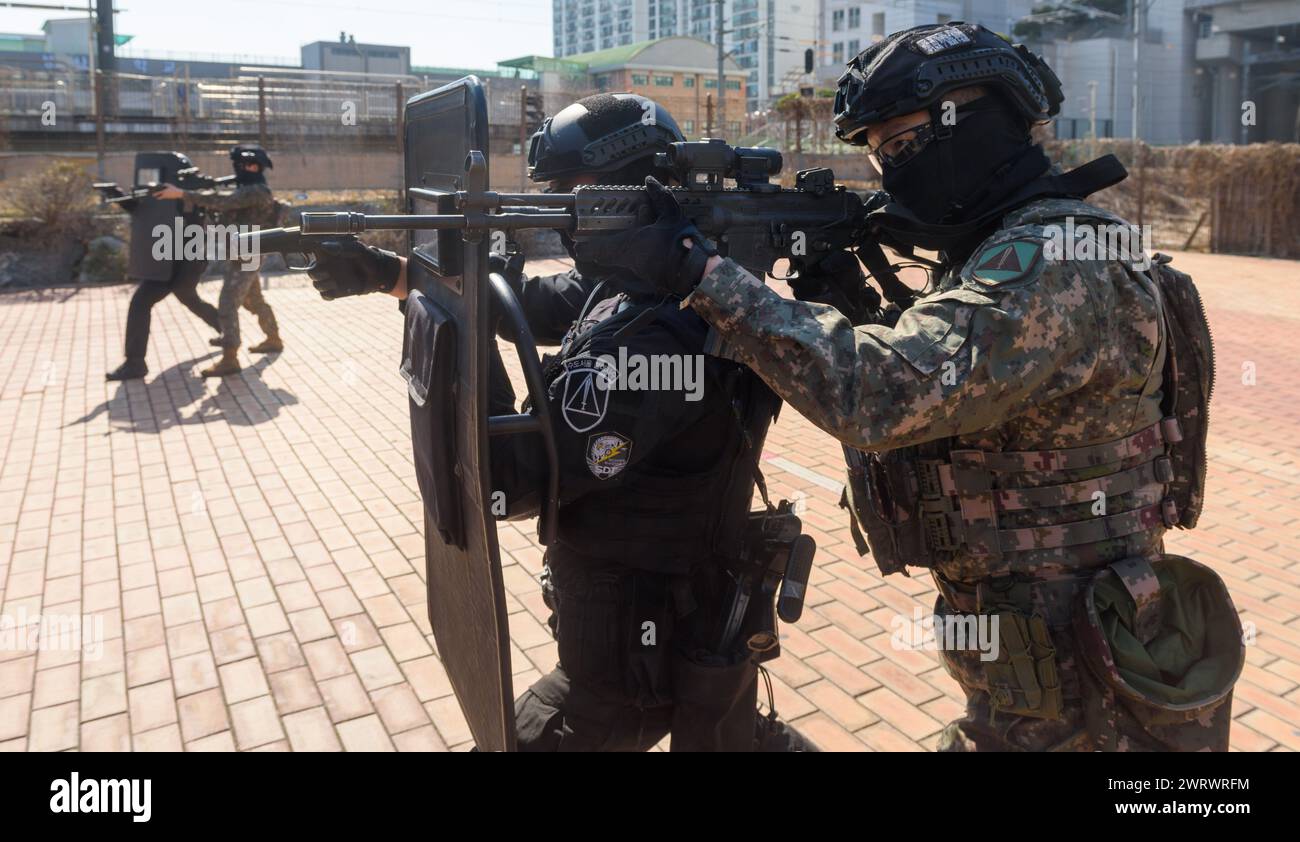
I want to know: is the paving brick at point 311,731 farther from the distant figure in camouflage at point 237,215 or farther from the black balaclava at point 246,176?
the black balaclava at point 246,176

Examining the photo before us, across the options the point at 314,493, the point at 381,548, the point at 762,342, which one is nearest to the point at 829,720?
the point at 762,342

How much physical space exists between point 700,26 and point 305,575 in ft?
380

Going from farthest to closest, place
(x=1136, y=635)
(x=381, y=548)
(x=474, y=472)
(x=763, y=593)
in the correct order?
(x=381, y=548), (x=763, y=593), (x=1136, y=635), (x=474, y=472)

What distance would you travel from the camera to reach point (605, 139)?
2484mm

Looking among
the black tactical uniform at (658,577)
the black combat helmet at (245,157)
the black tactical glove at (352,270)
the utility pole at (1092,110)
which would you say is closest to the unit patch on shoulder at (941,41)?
the black tactical uniform at (658,577)

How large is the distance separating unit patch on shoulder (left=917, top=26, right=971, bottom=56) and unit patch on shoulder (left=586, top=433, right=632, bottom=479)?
3.18 feet

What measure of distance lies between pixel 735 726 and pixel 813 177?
1319mm

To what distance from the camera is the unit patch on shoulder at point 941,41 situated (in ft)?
6.41

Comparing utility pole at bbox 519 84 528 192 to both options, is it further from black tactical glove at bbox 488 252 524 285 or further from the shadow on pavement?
black tactical glove at bbox 488 252 524 285

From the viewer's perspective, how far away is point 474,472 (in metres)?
1.71

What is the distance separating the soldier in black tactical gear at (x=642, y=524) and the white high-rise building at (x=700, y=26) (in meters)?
74.9

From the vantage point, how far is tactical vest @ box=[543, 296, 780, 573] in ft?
7.04

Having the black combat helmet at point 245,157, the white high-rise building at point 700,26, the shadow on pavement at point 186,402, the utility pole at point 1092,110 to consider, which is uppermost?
the white high-rise building at point 700,26

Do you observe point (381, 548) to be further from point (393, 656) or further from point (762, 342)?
point (762, 342)
